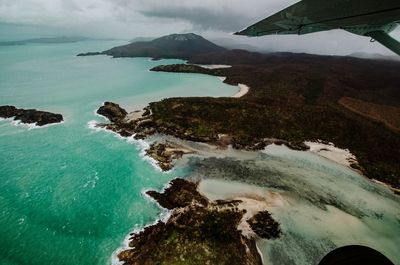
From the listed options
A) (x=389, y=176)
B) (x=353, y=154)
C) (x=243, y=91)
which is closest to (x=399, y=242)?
(x=389, y=176)

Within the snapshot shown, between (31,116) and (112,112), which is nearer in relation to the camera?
(31,116)

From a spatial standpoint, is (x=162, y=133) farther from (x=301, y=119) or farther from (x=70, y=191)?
(x=301, y=119)

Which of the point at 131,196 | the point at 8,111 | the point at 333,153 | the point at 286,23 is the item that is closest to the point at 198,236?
the point at 131,196

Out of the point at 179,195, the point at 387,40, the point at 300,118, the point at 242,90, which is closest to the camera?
the point at 387,40

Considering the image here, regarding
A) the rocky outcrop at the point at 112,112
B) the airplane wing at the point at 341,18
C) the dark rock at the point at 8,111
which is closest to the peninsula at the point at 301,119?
the rocky outcrop at the point at 112,112

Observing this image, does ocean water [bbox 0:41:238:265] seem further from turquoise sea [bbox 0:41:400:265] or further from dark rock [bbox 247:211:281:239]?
dark rock [bbox 247:211:281:239]

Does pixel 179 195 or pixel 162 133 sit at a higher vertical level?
pixel 179 195

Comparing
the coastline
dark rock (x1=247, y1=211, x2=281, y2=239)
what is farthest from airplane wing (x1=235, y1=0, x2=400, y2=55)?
the coastline
